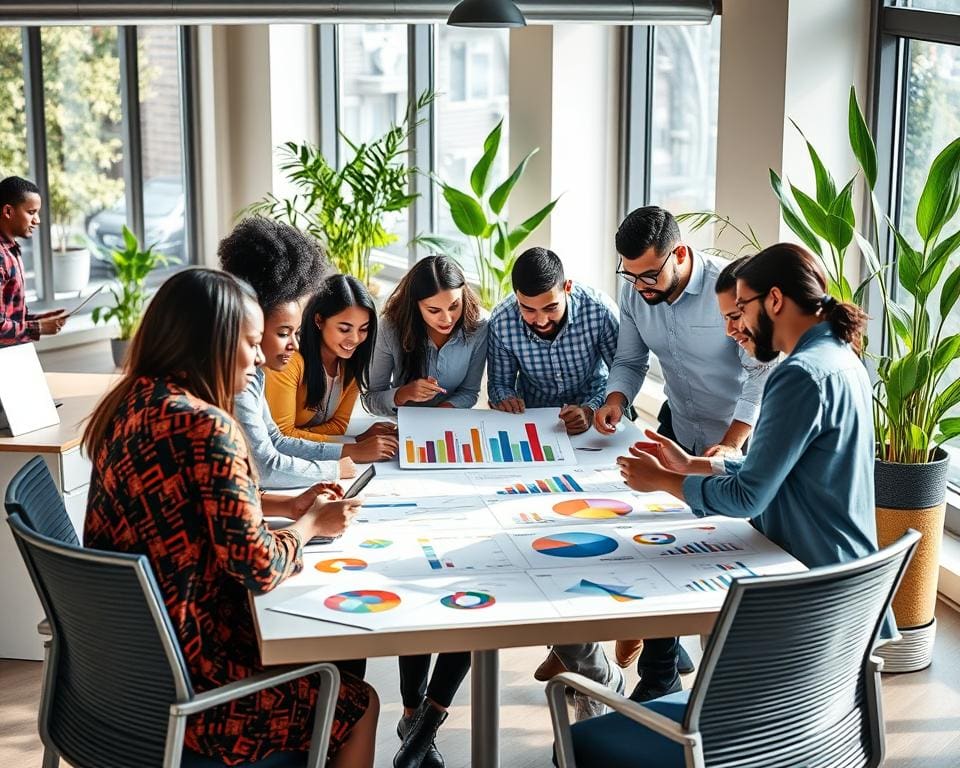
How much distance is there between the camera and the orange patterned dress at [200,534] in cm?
219

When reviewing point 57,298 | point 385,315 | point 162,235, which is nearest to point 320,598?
point 385,315

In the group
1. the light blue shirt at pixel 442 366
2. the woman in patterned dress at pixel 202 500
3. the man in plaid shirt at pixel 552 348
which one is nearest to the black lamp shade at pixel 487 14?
the man in plaid shirt at pixel 552 348

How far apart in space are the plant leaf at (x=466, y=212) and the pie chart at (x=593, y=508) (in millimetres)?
3061

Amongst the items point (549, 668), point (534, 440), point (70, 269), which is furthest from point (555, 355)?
point (70, 269)

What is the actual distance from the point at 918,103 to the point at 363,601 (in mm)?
3281

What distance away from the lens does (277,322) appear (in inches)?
120

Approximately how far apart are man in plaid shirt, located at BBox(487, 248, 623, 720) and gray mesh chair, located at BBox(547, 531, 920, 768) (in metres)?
1.48

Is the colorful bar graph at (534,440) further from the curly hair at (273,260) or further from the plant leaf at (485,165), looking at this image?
the plant leaf at (485,165)

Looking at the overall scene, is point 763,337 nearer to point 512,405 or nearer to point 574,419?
point 574,419

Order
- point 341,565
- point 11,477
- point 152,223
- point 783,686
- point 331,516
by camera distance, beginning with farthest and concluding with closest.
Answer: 1. point 152,223
2. point 11,477
3. point 331,516
4. point 341,565
5. point 783,686

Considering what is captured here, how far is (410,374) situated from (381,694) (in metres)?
0.99

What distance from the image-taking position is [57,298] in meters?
8.24

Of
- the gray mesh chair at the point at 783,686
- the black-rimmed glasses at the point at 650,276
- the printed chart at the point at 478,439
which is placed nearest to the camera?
the gray mesh chair at the point at 783,686

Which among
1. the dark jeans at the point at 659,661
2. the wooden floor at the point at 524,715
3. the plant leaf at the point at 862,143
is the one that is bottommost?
the wooden floor at the point at 524,715
